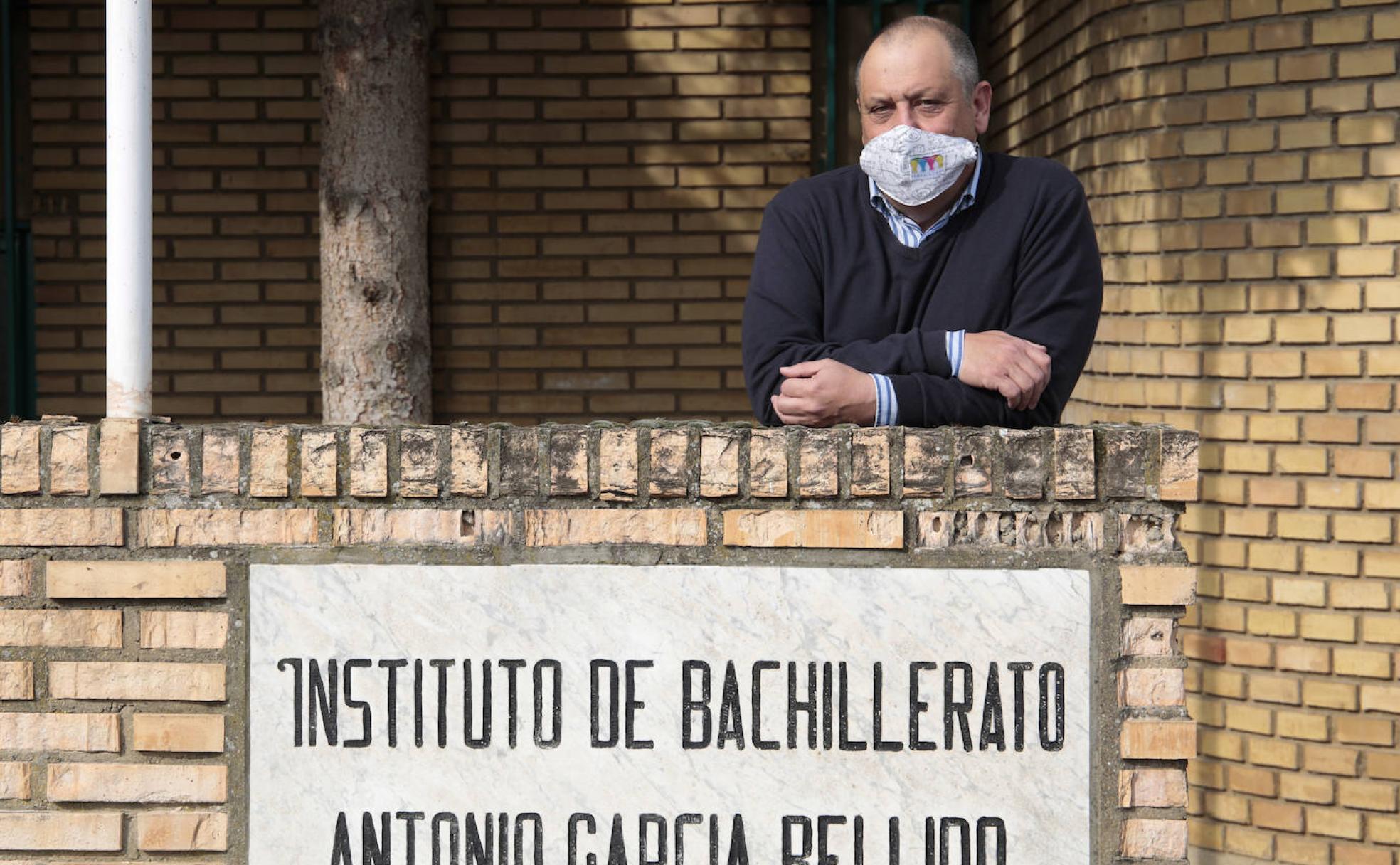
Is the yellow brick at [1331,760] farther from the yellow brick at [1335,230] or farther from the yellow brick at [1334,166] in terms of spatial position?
the yellow brick at [1334,166]

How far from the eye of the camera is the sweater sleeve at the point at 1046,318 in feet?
9.16

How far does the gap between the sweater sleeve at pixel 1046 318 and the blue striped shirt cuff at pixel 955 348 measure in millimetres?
33

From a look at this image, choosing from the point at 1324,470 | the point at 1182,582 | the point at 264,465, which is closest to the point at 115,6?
the point at 264,465

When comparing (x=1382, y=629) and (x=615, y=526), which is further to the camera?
(x=1382, y=629)

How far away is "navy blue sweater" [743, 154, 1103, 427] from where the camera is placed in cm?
283

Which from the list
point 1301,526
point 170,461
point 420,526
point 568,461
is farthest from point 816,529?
point 1301,526

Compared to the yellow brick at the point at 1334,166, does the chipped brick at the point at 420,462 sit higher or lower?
lower

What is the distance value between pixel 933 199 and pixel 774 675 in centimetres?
91

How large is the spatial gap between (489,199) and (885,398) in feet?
13.4

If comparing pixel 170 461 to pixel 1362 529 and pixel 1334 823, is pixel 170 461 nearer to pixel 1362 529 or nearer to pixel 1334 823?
pixel 1362 529

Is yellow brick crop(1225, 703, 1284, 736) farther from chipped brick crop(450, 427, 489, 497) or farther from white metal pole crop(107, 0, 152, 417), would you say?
white metal pole crop(107, 0, 152, 417)

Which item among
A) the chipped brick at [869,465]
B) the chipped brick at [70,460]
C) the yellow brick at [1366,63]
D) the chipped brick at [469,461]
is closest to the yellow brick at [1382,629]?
the yellow brick at [1366,63]

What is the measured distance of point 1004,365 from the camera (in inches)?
108

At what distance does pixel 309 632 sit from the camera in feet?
9.53
